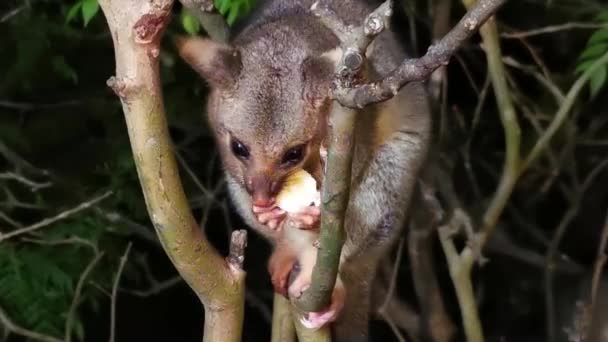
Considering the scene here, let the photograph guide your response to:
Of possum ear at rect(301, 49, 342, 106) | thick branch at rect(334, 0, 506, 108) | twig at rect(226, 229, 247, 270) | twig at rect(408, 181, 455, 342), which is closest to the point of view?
thick branch at rect(334, 0, 506, 108)

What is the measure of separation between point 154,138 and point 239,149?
51cm

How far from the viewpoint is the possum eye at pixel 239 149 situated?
1.80 meters

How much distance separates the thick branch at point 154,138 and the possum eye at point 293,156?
0.31m

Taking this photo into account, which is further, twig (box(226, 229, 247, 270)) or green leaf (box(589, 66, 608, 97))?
green leaf (box(589, 66, 608, 97))

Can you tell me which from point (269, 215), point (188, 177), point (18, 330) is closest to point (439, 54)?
point (269, 215)

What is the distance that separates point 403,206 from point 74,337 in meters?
1.08

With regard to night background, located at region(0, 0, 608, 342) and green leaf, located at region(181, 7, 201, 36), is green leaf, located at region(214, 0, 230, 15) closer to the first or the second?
night background, located at region(0, 0, 608, 342)

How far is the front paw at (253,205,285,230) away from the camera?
179 cm

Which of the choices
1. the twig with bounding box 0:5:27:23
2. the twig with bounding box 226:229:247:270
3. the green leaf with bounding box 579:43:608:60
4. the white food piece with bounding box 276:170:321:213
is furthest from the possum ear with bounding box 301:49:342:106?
the twig with bounding box 0:5:27:23

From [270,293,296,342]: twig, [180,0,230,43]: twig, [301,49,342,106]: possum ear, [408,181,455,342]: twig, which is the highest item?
[180,0,230,43]: twig

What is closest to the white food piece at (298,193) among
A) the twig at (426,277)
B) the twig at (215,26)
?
the twig at (215,26)

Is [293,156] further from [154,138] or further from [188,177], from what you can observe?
[188,177]

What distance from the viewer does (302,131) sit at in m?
1.76

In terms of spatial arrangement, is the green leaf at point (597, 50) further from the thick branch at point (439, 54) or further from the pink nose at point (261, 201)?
the thick branch at point (439, 54)
